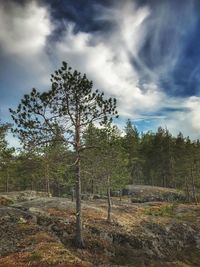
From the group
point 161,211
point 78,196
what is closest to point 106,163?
point 78,196

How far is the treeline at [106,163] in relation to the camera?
2750cm

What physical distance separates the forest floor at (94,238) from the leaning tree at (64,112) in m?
3.19

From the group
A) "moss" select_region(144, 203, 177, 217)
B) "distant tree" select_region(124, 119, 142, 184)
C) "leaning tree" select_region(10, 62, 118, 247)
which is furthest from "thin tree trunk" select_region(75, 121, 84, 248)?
"distant tree" select_region(124, 119, 142, 184)

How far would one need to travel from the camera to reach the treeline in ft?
90.2

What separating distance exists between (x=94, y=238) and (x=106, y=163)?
942 centimetres

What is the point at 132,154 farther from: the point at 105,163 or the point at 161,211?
the point at 105,163

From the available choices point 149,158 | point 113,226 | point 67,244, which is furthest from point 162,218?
point 149,158

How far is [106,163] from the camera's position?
37406 millimetres

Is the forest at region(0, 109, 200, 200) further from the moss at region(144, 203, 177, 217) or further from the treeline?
the moss at region(144, 203, 177, 217)

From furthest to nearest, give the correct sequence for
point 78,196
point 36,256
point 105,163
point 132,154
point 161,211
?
point 132,154 → point 161,211 → point 105,163 → point 78,196 → point 36,256

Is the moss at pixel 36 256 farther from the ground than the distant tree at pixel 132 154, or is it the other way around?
the distant tree at pixel 132 154

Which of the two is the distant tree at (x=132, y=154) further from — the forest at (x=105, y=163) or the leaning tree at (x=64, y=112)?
the leaning tree at (x=64, y=112)

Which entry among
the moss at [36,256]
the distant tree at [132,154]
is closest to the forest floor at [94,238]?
the moss at [36,256]

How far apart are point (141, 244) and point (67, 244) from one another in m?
9.14
